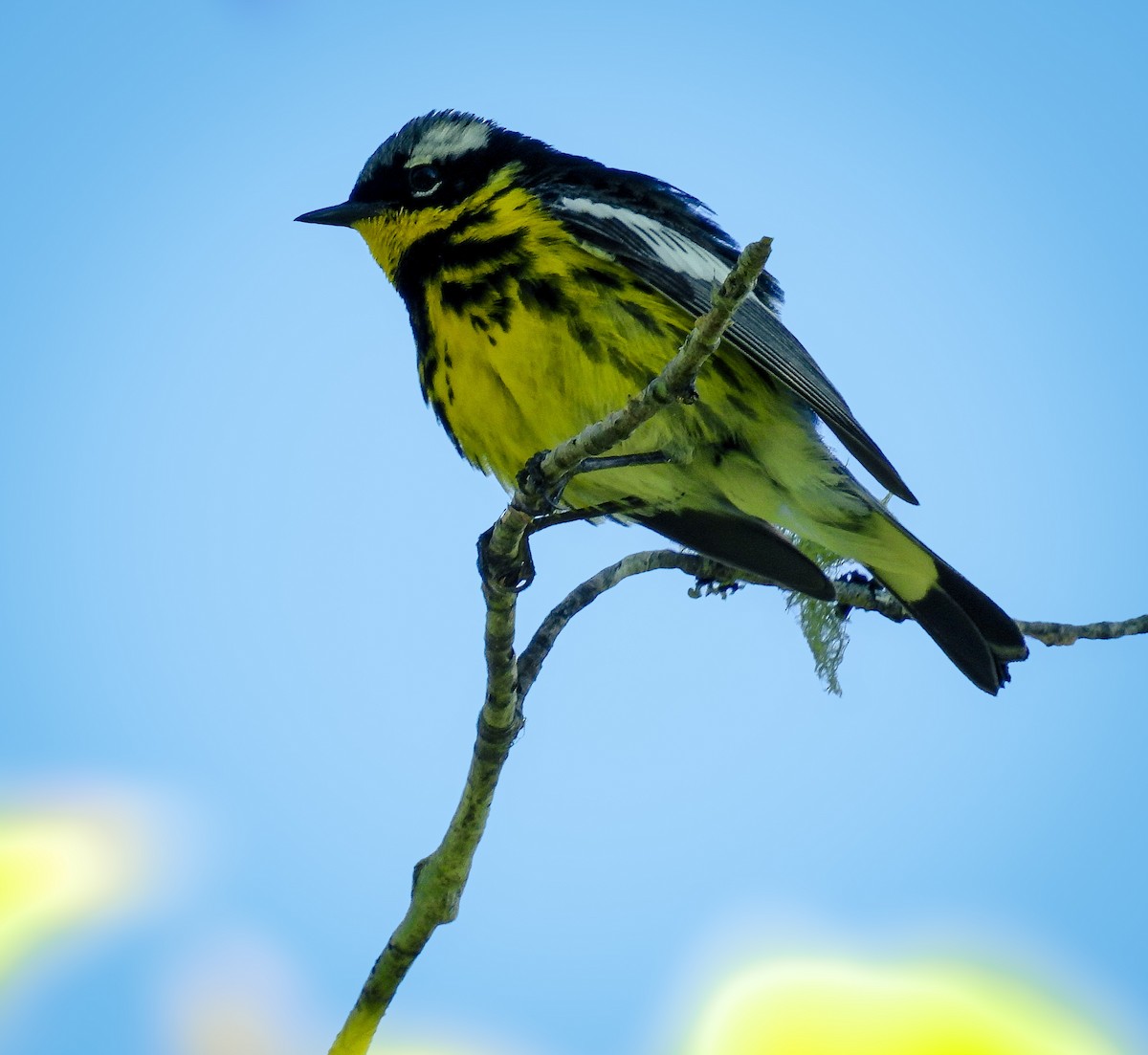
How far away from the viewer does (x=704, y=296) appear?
4.12 metres

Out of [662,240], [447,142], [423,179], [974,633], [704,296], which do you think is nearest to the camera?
[704,296]

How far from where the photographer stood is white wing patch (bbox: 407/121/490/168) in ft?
15.7

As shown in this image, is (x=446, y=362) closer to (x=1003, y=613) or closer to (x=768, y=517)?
(x=768, y=517)

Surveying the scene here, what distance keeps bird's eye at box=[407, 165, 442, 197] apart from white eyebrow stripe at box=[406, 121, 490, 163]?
3 cm

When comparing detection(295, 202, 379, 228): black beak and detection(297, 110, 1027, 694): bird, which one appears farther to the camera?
detection(295, 202, 379, 228): black beak

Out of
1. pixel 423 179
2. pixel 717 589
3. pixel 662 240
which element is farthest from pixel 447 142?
pixel 717 589

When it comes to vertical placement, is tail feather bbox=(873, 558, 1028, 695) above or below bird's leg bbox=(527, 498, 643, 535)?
above

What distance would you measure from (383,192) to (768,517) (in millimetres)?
1789

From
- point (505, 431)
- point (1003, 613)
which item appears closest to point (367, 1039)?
point (505, 431)

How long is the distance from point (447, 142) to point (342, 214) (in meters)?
0.47

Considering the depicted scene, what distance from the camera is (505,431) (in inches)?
164

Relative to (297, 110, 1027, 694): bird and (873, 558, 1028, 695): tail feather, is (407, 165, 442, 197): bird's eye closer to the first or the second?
(297, 110, 1027, 694): bird

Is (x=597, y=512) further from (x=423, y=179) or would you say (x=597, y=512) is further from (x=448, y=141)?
(x=448, y=141)

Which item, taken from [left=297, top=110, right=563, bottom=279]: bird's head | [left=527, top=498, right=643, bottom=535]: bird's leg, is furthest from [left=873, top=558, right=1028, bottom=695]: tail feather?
[left=297, top=110, right=563, bottom=279]: bird's head
